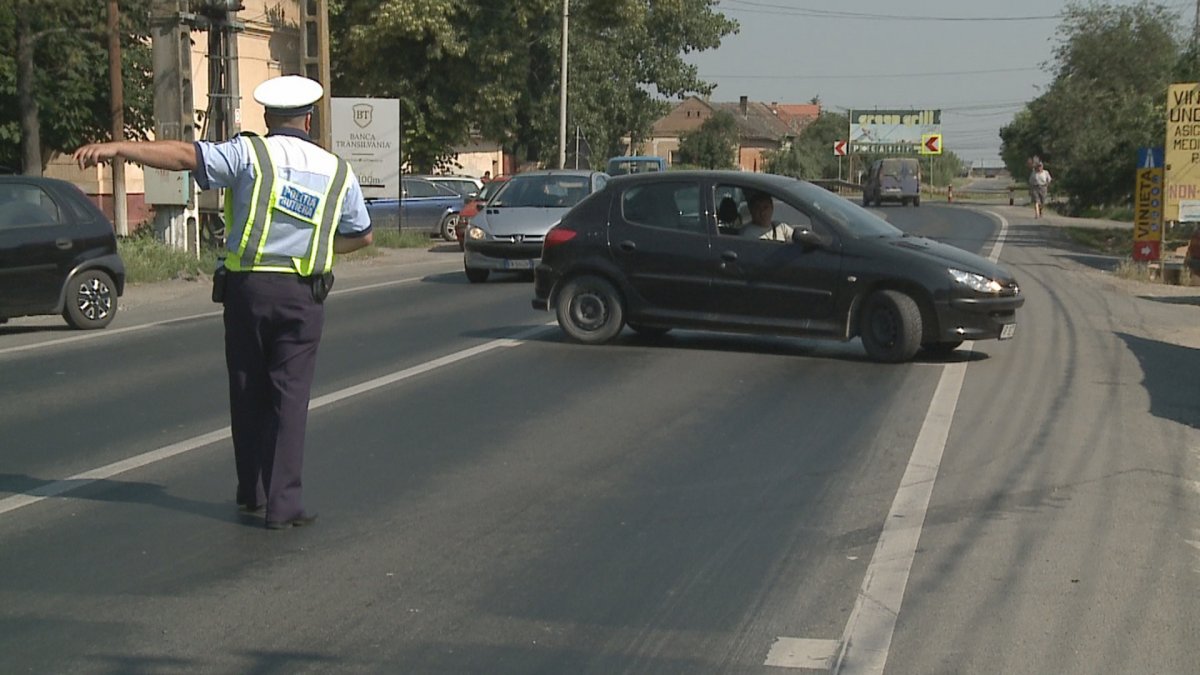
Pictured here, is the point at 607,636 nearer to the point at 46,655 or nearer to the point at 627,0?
the point at 46,655

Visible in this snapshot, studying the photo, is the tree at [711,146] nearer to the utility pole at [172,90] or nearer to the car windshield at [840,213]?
the utility pole at [172,90]

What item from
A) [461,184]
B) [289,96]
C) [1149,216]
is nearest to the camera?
[289,96]

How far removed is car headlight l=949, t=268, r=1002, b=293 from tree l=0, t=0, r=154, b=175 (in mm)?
22909

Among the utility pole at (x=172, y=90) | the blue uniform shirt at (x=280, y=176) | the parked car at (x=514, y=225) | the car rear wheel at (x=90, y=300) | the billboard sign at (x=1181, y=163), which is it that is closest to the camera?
the blue uniform shirt at (x=280, y=176)

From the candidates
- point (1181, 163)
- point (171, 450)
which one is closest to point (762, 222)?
point (171, 450)

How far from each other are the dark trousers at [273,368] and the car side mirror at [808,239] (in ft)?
21.7

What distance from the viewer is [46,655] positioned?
509 centimetres

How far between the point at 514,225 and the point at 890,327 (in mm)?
9198

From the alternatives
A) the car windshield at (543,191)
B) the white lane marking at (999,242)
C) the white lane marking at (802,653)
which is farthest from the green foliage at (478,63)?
the white lane marking at (802,653)

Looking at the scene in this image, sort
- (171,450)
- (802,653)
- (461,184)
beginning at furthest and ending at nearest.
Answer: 1. (461,184)
2. (171,450)
3. (802,653)

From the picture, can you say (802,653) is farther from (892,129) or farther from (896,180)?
(892,129)

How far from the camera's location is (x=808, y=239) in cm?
1245

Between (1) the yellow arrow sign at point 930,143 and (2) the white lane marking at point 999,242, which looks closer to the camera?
(2) the white lane marking at point 999,242

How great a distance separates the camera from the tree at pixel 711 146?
2790 inches
